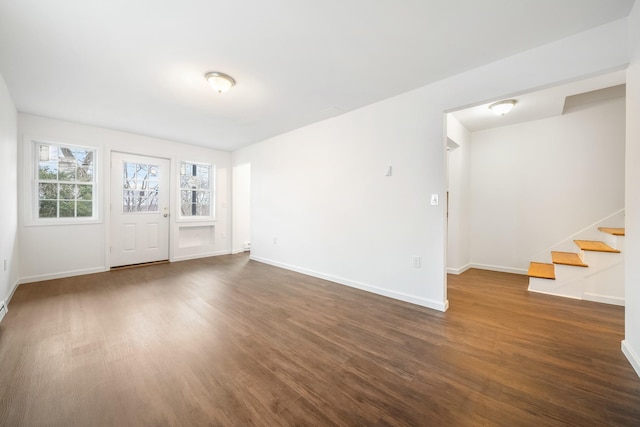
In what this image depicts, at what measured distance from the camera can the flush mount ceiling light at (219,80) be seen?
2.46 metres

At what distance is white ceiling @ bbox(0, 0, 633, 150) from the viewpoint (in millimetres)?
1669

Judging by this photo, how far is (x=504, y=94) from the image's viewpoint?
223cm

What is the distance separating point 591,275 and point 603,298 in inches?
10.5

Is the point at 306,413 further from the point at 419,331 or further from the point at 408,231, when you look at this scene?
the point at 408,231

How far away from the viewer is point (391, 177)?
301cm

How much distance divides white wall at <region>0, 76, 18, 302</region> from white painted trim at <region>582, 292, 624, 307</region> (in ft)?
21.7

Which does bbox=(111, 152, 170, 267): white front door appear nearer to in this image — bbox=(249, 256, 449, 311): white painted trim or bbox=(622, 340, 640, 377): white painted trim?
bbox=(249, 256, 449, 311): white painted trim

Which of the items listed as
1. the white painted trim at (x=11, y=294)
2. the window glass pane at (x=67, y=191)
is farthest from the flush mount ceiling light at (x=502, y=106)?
the window glass pane at (x=67, y=191)

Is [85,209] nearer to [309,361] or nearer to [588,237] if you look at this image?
[309,361]

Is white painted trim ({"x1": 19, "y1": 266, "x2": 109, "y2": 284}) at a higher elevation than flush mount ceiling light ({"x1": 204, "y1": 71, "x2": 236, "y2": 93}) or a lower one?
lower

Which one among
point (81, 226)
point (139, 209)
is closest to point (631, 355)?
point (139, 209)

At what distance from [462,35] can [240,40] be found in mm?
1812

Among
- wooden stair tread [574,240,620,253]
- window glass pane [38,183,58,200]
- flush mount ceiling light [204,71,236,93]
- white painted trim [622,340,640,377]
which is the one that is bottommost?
white painted trim [622,340,640,377]

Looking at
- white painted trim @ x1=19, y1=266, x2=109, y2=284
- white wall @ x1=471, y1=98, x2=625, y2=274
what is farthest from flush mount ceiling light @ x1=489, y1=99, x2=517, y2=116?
white painted trim @ x1=19, y1=266, x2=109, y2=284
